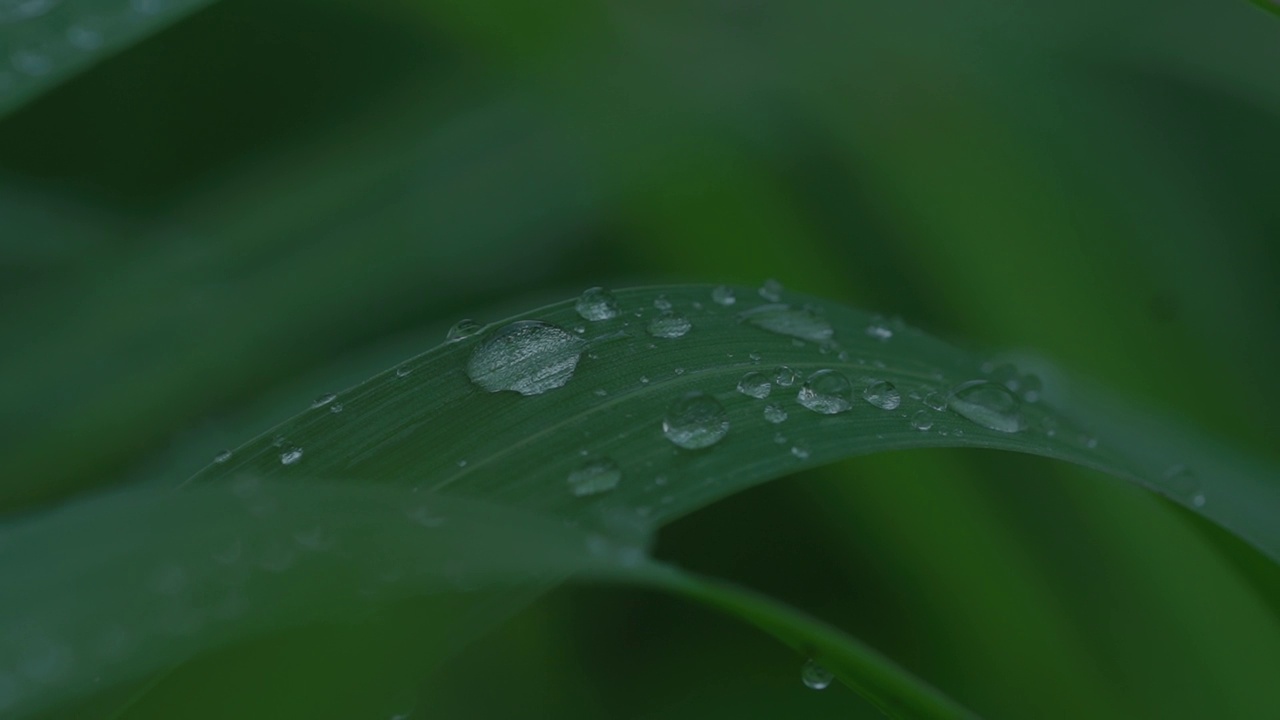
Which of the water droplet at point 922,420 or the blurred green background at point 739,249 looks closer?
the water droplet at point 922,420

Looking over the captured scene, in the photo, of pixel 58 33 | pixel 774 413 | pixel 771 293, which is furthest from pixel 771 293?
pixel 58 33

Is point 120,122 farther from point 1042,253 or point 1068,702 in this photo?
point 1068,702

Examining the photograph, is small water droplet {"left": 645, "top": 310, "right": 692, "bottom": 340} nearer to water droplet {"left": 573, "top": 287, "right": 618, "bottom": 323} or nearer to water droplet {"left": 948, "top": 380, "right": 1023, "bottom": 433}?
water droplet {"left": 573, "top": 287, "right": 618, "bottom": 323}

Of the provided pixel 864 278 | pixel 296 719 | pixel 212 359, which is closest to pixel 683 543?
pixel 864 278

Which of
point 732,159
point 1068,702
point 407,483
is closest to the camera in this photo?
point 407,483

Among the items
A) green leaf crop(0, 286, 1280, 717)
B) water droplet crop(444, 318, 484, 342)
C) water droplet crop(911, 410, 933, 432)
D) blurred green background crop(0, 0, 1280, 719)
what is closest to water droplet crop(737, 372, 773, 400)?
green leaf crop(0, 286, 1280, 717)

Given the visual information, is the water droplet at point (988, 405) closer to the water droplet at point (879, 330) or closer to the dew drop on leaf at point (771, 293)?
the water droplet at point (879, 330)

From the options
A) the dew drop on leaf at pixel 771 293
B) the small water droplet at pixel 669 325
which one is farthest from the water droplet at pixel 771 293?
the small water droplet at pixel 669 325
